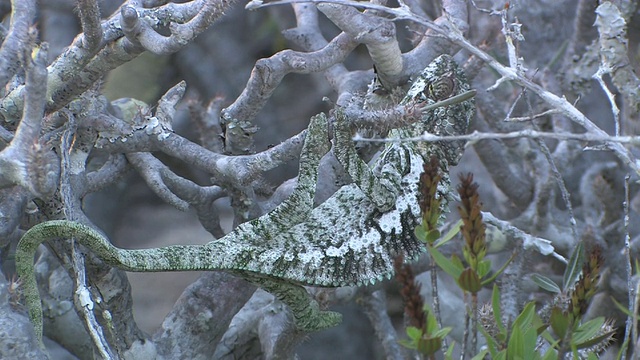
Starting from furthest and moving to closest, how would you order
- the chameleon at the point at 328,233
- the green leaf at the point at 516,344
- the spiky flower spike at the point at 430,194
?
the chameleon at the point at 328,233, the green leaf at the point at 516,344, the spiky flower spike at the point at 430,194

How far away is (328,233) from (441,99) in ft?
2.09

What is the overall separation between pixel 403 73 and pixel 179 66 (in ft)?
6.07

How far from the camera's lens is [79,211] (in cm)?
223

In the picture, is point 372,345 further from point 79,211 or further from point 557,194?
point 79,211

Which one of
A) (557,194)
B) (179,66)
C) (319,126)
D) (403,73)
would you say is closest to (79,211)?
(319,126)

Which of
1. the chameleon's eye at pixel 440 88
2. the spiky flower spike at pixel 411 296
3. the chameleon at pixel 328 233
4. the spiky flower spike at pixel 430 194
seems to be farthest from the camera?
the chameleon's eye at pixel 440 88

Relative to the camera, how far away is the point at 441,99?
2.57 meters

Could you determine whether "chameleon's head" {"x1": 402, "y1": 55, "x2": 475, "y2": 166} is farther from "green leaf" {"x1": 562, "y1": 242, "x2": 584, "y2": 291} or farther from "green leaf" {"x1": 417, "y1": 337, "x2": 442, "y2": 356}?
"green leaf" {"x1": 417, "y1": 337, "x2": 442, "y2": 356}

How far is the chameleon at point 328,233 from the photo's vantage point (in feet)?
6.88

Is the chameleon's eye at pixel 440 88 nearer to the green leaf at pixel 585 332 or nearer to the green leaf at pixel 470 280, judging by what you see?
the green leaf at pixel 585 332

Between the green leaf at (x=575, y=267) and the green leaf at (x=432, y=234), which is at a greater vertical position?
the green leaf at (x=432, y=234)

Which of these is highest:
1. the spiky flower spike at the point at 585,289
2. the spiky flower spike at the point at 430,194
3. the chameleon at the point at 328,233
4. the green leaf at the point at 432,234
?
the chameleon at the point at 328,233

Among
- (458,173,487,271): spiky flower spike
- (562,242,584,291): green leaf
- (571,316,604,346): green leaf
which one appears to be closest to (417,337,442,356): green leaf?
(458,173,487,271): spiky flower spike

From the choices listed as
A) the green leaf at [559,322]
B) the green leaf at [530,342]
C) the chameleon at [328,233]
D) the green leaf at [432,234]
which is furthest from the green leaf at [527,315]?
the chameleon at [328,233]
